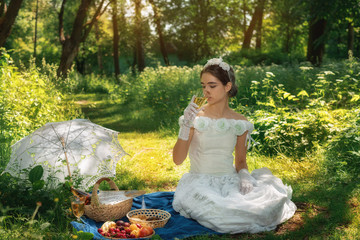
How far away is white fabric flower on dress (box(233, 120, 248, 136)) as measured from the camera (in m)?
4.30

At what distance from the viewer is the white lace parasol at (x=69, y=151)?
15.2 ft

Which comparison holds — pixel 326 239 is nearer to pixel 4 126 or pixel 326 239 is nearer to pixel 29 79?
pixel 4 126

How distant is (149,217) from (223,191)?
83 centimetres

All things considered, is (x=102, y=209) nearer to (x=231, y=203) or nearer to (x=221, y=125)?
(x=231, y=203)

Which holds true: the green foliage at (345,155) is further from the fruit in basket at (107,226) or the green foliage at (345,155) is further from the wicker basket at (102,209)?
the fruit in basket at (107,226)

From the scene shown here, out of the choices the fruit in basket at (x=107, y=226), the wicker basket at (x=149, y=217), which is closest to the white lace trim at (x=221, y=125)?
the wicker basket at (x=149, y=217)

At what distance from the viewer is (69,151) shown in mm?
4863

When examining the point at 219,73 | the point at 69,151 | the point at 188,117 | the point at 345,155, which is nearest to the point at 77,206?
the point at 69,151

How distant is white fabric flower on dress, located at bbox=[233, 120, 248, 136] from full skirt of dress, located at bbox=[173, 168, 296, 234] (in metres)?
0.50

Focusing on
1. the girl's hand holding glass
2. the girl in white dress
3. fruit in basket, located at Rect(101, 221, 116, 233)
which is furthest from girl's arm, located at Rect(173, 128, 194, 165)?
the girl's hand holding glass

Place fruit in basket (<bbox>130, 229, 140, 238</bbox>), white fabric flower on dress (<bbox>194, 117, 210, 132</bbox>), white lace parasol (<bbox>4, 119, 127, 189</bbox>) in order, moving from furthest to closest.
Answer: white lace parasol (<bbox>4, 119, 127, 189</bbox>), white fabric flower on dress (<bbox>194, 117, 210, 132</bbox>), fruit in basket (<bbox>130, 229, 140, 238</bbox>)

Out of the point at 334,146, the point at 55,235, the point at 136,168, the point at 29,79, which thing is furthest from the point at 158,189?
the point at 29,79

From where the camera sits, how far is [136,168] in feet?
21.1

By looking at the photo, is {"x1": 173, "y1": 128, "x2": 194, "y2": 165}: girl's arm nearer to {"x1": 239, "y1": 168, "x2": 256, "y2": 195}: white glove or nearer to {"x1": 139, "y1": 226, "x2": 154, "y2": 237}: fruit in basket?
{"x1": 239, "y1": 168, "x2": 256, "y2": 195}: white glove
